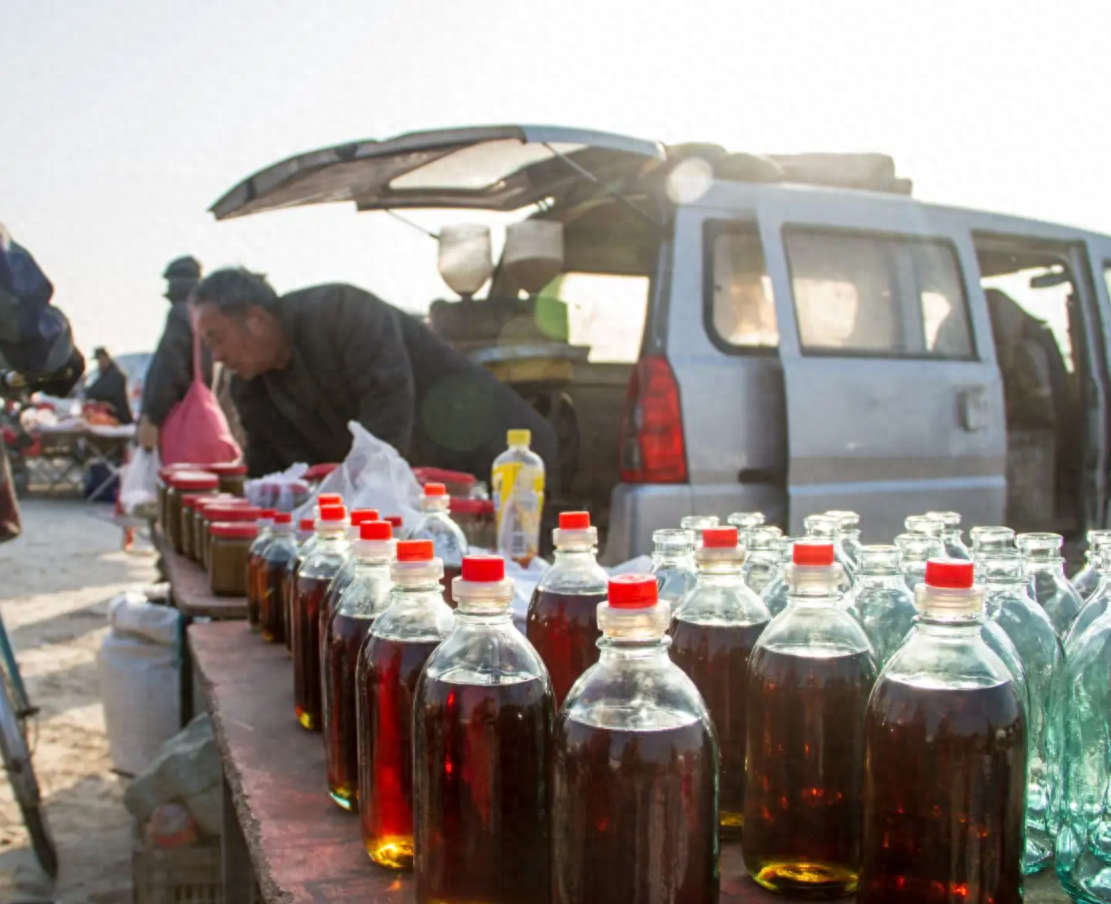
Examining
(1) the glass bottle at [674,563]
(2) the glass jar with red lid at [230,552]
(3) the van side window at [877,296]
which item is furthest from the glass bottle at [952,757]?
(3) the van side window at [877,296]

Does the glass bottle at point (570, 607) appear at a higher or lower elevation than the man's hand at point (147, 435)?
lower

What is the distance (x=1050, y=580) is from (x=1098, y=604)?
222mm

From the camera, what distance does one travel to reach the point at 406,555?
129 cm

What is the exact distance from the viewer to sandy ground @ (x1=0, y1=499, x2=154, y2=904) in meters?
3.46

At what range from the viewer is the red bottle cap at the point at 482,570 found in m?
1.10

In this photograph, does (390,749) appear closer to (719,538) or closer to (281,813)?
(281,813)

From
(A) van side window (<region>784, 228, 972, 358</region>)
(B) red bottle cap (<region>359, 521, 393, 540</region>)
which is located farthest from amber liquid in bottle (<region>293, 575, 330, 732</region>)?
(A) van side window (<region>784, 228, 972, 358</region>)

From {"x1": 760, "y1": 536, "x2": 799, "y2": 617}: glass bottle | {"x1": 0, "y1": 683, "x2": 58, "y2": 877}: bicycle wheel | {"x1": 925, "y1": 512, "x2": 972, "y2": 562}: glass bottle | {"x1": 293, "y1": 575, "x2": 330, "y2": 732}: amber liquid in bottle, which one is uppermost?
{"x1": 925, "y1": 512, "x2": 972, "y2": 562}: glass bottle

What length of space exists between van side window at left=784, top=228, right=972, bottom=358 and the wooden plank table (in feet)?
8.87

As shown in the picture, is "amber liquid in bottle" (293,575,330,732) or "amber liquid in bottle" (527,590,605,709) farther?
"amber liquid in bottle" (293,575,330,732)

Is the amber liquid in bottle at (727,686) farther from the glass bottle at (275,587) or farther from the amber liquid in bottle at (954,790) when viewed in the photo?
the glass bottle at (275,587)

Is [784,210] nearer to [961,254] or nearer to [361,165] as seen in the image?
[961,254]

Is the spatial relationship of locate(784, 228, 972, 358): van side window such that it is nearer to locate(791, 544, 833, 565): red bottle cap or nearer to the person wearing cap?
locate(791, 544, 833, 565): red bottle cap

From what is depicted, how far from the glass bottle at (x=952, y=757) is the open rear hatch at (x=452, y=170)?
10.1ft
